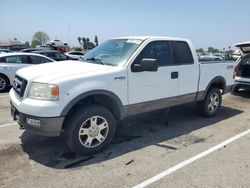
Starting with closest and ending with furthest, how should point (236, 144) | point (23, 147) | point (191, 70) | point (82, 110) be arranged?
point (82, 110)
point (23, 147)
point (236, 144)
point (191, 70)

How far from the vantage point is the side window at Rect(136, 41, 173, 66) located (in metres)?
5.07

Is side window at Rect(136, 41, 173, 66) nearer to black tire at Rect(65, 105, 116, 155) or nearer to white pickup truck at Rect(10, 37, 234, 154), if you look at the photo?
white pickup truck at Rect(10, 37, 234, 154)

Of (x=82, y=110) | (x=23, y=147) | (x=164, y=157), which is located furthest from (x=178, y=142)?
(x=23, y=147)

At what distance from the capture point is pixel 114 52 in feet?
17.0

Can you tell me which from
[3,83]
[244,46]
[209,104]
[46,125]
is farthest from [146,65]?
[3,83]

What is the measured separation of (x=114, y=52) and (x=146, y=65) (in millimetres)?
821

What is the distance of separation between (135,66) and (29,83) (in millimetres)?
1746

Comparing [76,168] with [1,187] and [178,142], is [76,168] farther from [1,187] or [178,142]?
[178,142]

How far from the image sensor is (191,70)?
5902 millimetres

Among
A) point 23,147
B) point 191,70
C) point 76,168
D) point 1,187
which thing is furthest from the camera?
point 191,70

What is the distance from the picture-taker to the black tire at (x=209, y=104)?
660 cm

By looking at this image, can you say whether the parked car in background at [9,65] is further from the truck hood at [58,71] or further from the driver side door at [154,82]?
the driver side door at [154,82]

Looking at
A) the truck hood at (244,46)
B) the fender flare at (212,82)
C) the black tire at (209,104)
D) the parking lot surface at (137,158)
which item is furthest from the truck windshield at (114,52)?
the truck hood at (244,46)

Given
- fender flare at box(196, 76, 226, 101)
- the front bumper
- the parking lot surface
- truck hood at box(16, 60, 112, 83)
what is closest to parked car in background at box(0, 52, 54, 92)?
the parking lot surface
